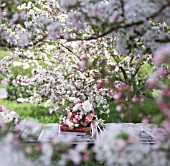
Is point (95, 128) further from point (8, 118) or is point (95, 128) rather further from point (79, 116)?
point (8, 118)

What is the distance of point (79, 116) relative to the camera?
4.18 metres

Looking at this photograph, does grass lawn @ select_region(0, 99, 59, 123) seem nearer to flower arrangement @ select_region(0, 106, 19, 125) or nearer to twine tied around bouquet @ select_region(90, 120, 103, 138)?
twine tied around bouquet @ select_region(90, 120, 103, 138)

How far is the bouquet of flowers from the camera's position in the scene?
4.14 meters

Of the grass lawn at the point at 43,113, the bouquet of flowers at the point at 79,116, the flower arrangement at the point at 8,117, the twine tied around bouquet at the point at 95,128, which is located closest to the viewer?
the flower arrangement at the point at 8,117

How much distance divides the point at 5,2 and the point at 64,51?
3.58 meters

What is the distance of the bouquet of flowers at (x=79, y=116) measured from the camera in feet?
13.6

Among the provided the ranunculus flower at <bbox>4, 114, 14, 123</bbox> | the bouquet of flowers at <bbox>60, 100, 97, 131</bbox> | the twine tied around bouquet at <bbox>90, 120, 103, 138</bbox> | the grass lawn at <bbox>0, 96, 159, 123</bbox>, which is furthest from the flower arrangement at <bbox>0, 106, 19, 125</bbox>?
the grass lawn at <bbox>0, 96, 159, 123</bbox>

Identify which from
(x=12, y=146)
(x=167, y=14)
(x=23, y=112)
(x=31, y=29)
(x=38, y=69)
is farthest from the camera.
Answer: (x=23, y=112)

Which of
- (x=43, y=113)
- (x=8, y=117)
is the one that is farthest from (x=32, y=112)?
(x=8, y=117)

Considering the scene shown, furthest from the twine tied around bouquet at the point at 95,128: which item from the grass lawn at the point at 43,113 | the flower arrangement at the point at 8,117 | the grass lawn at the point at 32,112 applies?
the grass lawn at the point at 32,112

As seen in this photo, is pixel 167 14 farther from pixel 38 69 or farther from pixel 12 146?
pixel 38 69

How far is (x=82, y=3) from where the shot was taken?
2025mm

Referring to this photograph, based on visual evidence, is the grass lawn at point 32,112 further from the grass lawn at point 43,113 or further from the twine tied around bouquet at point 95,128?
the twine tied around bouquet at point 95,128

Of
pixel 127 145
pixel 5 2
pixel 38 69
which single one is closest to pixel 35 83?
pixel 38 69
